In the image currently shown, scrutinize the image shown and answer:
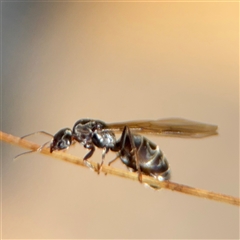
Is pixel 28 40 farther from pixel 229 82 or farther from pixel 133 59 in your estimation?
pixel 229 82

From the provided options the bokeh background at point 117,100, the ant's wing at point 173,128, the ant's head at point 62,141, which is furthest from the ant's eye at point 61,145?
the bokeh background at point 117,100

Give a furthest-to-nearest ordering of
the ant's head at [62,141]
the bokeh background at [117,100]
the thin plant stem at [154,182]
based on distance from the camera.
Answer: the bokeh background at [117,100], the ant's head at [62,141], the thin plant stem at [154,182]

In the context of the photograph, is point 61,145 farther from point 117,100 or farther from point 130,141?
point 117,100

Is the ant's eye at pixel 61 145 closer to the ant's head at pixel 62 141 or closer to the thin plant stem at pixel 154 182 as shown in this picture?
the ant's head at pixel 62 141

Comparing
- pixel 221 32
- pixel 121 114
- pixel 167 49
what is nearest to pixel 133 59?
pixel 167 49

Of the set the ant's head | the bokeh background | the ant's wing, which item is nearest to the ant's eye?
the ant's head

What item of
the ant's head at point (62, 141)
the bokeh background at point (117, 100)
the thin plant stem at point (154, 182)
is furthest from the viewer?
the bokeh background at point (117, 100)

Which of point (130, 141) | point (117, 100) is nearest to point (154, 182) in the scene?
point (130, 141)
